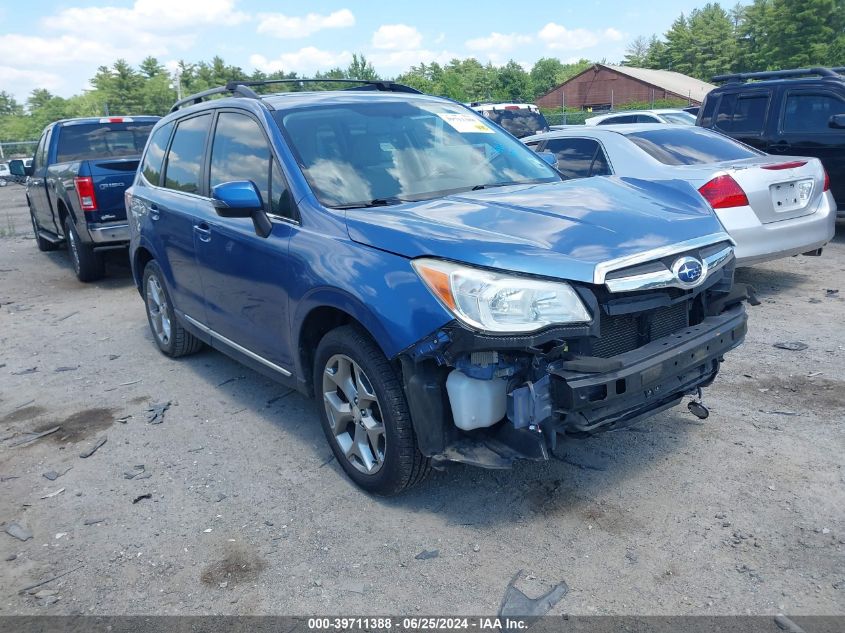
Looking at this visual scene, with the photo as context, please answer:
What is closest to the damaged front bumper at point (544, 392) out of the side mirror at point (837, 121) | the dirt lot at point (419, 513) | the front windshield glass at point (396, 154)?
the dirt lot at point (419, 513)

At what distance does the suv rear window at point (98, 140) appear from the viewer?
1009cm

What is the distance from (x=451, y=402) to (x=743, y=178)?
14.5 feet

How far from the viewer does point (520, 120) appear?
1458 cm

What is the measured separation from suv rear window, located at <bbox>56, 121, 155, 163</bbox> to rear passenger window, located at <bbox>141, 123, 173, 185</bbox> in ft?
15.0

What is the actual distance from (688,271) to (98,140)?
9356 mm


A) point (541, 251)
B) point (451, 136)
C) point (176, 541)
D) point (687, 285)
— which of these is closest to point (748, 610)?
point (687, 285)

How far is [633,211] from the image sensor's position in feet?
11.2

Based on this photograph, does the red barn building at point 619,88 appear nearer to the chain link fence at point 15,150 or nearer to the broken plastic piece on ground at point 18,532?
the chain link fence at point 15,150

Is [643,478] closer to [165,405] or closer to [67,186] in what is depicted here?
[165,405]

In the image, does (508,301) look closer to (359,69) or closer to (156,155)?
(156,155)

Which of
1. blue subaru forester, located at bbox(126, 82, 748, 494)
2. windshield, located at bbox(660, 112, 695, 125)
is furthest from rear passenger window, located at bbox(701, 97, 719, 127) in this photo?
blue subaru forester, located at bbox(126, 82, 748, 494)

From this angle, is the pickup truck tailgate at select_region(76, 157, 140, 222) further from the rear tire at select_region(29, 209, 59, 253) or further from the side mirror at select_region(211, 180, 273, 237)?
the side mirror at select_region(211, 180, 273, 237)

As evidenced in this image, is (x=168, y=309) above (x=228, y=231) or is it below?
below

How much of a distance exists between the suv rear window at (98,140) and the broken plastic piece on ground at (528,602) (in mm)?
9156
